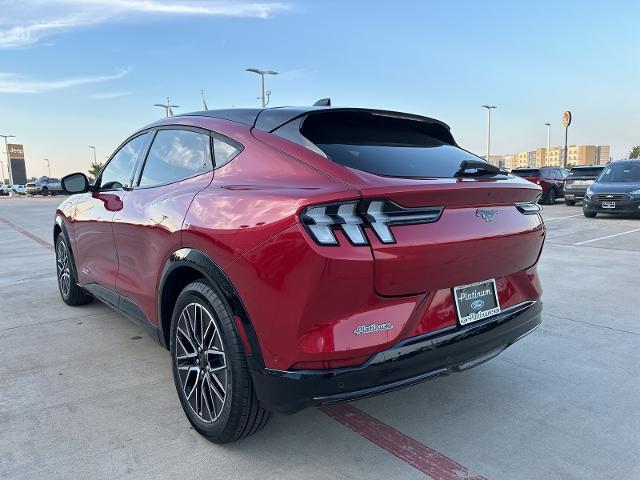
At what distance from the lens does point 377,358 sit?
196 cm

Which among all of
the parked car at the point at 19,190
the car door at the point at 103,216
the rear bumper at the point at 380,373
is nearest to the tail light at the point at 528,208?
the rear bumper at the point at 380,373

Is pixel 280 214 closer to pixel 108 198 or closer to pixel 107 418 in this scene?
pixel 107 418

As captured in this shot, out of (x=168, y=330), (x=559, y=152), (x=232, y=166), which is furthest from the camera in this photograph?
(x=559, y=152)

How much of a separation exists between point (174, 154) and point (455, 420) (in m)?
2.25

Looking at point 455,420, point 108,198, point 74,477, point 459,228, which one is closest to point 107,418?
point 74,477

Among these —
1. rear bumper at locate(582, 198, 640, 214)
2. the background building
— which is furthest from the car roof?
the background building

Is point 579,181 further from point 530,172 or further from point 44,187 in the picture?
point 44,187

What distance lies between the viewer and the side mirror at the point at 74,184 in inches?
163

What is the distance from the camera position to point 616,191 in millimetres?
12523

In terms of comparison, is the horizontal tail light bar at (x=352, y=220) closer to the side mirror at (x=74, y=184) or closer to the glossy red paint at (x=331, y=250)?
the glossy red paint at (x=331, y=250)

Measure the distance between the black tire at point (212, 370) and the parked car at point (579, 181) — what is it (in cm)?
1796

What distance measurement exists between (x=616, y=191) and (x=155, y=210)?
42.6 feet

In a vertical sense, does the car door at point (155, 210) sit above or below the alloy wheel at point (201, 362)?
above

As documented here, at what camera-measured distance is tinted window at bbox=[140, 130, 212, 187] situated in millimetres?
2734
